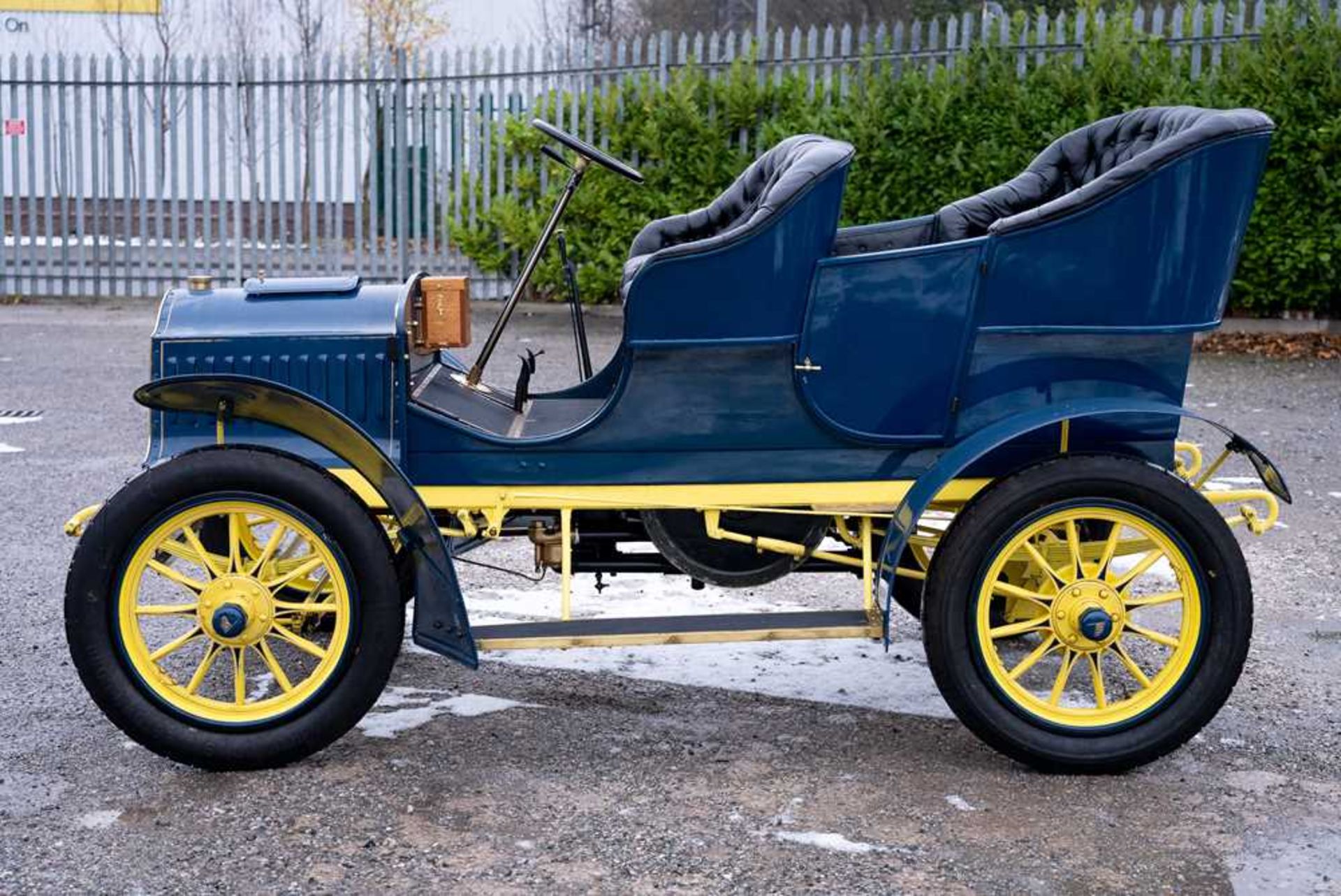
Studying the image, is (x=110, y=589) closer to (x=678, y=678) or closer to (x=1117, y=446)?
(x=678, y=678)

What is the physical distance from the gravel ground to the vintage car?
0.59 ft

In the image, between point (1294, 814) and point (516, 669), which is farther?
point (516, 669)

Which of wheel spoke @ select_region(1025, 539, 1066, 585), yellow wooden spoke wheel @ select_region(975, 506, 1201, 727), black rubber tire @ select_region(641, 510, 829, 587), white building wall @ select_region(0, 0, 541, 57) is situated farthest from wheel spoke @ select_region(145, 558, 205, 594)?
white building wall @ select_region(0, 0, 541, 57)

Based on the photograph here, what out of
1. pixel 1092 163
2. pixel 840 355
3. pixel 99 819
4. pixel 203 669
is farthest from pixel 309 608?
pixel 1092 163

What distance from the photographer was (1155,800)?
12.9 feet

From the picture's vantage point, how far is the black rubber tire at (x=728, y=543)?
434 cm

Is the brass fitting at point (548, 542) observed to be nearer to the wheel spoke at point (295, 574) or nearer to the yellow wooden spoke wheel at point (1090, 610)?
the wheel spoke at point (295, 574)

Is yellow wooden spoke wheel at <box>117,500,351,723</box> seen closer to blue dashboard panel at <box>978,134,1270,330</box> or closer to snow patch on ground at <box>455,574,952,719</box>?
snow patch on ground at <box>455,574,952,719</box>

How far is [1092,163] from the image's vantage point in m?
4.88

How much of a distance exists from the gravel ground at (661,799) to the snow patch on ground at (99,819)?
0.04ft

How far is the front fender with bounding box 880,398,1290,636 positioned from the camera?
3.99 m

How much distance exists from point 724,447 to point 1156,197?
1215mm

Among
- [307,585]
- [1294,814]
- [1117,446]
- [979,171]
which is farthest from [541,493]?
[979,171]

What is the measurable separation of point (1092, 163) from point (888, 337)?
46.1 inches
